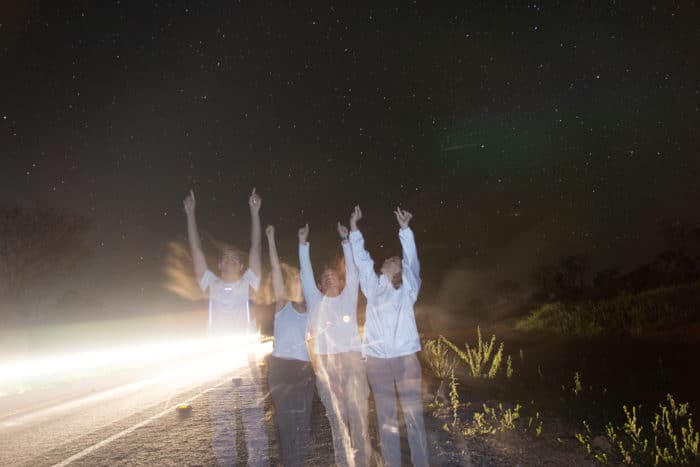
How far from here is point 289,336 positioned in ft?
14.2

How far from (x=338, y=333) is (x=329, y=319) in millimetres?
140

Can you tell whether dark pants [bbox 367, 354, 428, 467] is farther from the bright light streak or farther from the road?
the bright light streak

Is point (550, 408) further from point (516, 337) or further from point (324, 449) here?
point (516, 337)

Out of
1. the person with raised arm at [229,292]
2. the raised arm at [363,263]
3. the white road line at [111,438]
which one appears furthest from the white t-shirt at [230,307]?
the white road line at [111,438]

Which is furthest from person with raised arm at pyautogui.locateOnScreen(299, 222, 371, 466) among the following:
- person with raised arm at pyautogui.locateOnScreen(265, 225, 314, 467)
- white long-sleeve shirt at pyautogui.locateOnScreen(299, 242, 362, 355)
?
person with raised arm at pyautogui.locateOnScreen(265, 225, 314, 467)

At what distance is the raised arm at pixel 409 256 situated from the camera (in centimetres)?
491

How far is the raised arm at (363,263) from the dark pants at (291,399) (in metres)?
0.91

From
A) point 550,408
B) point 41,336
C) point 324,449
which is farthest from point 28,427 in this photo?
point 41,336

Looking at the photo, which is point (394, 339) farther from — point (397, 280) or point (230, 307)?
point (230, 307)

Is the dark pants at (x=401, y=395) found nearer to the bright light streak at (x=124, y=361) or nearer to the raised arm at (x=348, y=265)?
the raised arm at (x=348, y=265)

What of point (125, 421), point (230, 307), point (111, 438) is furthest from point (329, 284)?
point (125, 421)

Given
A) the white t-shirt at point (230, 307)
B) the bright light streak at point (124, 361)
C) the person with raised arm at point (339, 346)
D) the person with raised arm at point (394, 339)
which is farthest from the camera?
the bright light streak at point (124, 361)

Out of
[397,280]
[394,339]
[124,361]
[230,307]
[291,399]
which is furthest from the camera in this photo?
[124,361]

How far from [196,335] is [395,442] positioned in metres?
25.1
